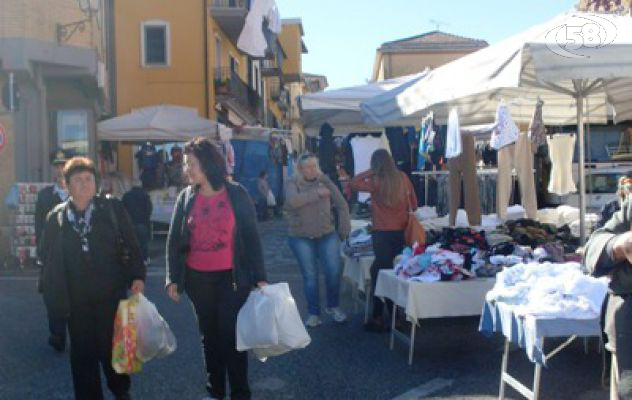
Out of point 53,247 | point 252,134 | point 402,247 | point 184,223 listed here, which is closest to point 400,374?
point 402,247

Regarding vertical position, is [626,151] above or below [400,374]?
above

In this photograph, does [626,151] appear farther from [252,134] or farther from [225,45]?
[225,45]

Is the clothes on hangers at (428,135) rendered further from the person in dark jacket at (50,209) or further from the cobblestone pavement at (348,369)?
Answer: the person in dark jacket at (50,209)

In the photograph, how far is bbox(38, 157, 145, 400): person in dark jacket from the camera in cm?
492

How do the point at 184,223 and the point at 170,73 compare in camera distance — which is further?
the point at 170,73

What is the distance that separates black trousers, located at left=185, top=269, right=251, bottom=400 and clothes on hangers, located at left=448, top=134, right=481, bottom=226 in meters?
5.61

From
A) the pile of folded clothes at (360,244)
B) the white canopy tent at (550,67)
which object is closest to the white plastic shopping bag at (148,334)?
the white canopy tent at (550,67)

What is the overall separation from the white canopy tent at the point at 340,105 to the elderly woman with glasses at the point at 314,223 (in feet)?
8.86

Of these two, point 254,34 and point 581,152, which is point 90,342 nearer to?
point 581,152

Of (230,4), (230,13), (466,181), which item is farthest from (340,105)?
(230,4)

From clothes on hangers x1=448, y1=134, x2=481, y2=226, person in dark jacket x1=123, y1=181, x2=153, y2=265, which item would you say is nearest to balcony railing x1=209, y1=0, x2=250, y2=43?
person in dark jacket x1=123, y1=181, x2=153, y2=265

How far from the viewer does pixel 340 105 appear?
428 inches

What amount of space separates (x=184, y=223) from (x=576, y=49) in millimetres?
3256

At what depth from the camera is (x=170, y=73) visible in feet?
82.3
